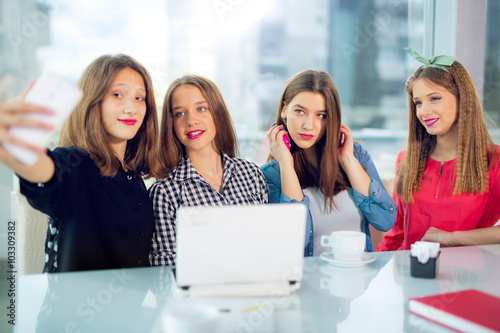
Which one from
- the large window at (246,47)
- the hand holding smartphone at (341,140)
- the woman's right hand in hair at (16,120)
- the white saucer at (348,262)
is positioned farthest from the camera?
the large window at (246,47)

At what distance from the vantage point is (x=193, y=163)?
1.85 meters

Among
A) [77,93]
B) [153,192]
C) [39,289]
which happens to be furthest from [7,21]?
[77,93]

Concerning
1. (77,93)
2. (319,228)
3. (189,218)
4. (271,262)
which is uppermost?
(77,93)

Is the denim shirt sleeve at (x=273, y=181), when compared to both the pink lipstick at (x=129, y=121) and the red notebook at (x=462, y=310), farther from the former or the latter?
the red notebook at (x=462, y=310)

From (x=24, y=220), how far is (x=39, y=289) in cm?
69

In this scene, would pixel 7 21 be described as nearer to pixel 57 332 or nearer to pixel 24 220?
pixel 24 220

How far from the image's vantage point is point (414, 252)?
A: 1327 millimetres

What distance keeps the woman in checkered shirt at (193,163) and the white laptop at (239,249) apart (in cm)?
58

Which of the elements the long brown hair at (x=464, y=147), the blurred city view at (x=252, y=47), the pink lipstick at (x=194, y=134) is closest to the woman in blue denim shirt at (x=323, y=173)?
the long brown hair at (x=464, y=147)

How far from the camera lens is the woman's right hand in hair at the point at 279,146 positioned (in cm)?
197

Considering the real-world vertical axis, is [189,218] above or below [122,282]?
above

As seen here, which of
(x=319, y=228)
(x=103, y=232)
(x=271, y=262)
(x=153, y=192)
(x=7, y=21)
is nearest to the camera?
(x=271, y=262)

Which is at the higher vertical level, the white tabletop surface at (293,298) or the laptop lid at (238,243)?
the laptop lid at (238,243)

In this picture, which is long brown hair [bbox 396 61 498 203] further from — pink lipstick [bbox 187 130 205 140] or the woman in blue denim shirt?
pink lipstick [bbox 187 130 205 140]
